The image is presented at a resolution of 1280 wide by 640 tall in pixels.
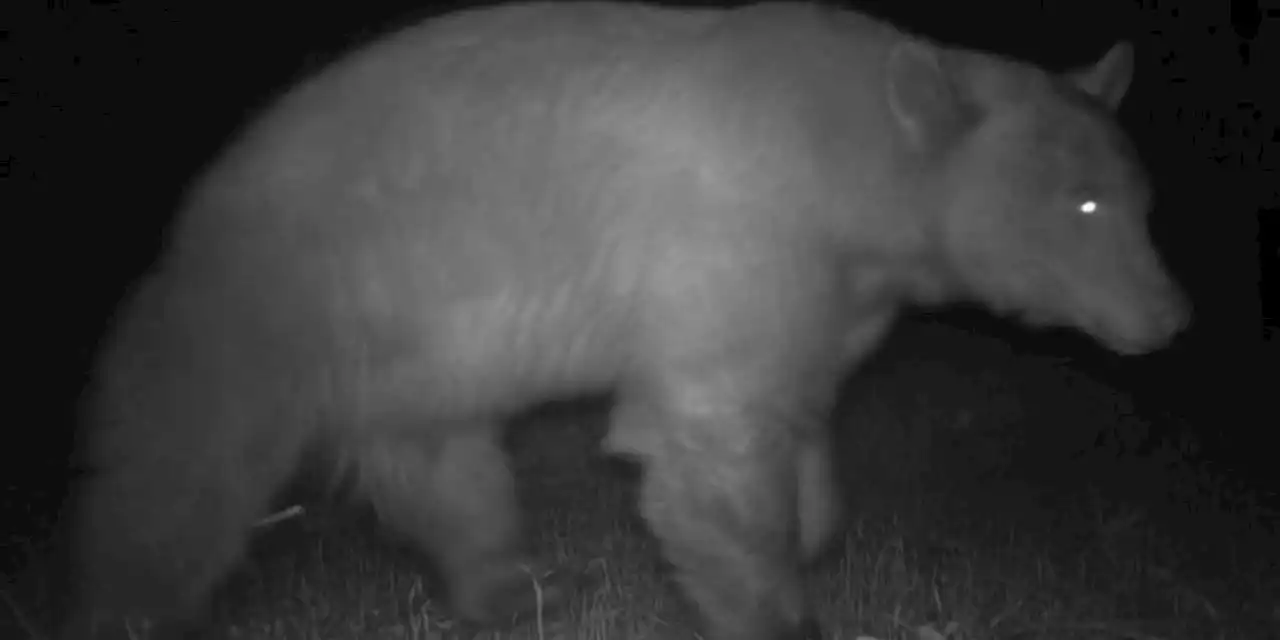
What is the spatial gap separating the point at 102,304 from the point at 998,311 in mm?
4883

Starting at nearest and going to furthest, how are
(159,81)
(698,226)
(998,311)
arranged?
1. (698,226)
2. (998,311)
3. (159,81)

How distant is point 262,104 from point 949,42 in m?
3.42

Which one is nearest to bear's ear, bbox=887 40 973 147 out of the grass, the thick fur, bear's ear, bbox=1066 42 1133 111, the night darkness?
the thick fur

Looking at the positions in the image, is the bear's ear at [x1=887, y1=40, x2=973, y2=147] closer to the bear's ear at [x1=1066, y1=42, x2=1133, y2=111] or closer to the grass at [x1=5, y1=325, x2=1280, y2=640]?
the bear's ear at [x1=1066, y1=42, x2=1133, y2=111]

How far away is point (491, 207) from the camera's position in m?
4.02

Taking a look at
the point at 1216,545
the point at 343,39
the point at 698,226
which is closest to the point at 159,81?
the point at 343,39

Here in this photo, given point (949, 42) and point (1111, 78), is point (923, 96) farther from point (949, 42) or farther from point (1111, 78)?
point (949, 42)

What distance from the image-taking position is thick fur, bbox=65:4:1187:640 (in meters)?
3.89

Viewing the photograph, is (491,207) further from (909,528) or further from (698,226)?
(909,528)

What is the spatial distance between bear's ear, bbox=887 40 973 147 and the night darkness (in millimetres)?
3118

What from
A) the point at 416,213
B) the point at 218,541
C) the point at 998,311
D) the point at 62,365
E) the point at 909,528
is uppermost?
the point at 416,213

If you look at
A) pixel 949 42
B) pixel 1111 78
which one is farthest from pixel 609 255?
pixel 949 42

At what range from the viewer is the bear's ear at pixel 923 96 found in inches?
152

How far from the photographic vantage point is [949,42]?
25.7 feet
